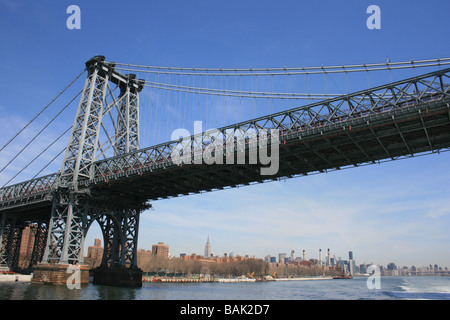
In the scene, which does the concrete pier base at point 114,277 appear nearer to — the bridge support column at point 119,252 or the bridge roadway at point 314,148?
the bridge support column at point 119,252

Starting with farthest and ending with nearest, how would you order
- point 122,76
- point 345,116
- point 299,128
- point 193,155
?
point 122,76 → point 193,155 → point 299,128 → point 345,116

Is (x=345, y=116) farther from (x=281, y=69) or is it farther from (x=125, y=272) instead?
(x=125, y=272)

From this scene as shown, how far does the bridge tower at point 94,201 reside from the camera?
46.1m

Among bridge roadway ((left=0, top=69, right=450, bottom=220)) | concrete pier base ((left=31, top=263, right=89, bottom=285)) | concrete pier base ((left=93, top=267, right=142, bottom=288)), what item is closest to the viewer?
bridge roadway ((left=0, top=69, right=450, bottom=220))

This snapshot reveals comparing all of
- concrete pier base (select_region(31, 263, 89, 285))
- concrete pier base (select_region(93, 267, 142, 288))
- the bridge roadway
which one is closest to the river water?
concrete pier base (select_region(31, 263, 89, 285))

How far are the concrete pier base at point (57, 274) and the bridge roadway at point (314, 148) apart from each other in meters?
9.54

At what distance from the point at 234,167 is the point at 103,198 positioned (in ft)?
67.6

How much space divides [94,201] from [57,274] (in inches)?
423

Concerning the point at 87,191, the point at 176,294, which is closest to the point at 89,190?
the point at 87,191

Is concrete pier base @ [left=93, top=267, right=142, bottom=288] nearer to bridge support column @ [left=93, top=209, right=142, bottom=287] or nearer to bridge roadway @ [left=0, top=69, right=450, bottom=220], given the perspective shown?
bridge support column @ [left=93, top=209, right=142, bottom=287]

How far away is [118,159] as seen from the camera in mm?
48438

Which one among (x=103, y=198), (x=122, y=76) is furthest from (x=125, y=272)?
(x=122, y=76)

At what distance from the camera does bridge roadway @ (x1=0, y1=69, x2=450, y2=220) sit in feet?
95.8

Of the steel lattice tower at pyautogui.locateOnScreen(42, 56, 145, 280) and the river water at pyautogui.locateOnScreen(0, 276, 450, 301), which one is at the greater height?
the steel lattice tower at pyautogui.locateOnScreen(42, 56, 145, 280)
